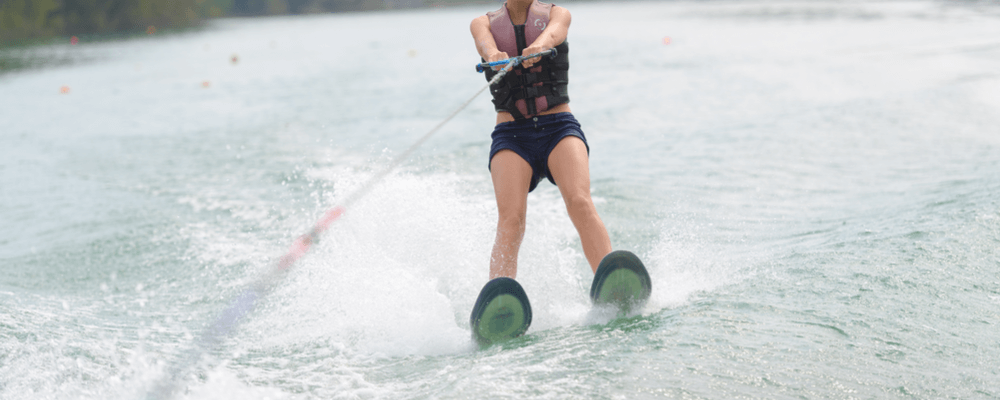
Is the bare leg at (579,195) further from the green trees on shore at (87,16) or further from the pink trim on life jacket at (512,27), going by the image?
the green trees on shore at (87,16)

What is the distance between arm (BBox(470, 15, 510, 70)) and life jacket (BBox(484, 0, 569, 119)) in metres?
0.05

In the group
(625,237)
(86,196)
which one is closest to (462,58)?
(86,196)

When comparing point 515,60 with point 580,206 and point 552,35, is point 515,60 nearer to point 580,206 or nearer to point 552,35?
point 552,35

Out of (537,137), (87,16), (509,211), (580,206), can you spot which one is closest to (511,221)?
(509,211)

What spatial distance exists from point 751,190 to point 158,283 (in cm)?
495

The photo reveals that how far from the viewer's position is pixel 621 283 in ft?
11.3

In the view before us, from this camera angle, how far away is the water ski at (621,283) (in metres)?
3.40

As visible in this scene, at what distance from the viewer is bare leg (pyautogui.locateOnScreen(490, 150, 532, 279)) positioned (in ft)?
12.0

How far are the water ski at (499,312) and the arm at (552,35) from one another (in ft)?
3.52

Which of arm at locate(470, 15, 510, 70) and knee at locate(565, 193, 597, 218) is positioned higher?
arm at locate(470, 15, 510, 70)

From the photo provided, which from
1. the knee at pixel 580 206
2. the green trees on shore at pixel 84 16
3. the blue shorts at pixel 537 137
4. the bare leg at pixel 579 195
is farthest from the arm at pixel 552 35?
the green trees on shore at pixel 84 16

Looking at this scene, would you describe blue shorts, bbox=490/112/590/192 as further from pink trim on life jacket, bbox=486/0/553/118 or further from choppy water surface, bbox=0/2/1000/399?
choppy water surface, bbox=0/2/1000/399

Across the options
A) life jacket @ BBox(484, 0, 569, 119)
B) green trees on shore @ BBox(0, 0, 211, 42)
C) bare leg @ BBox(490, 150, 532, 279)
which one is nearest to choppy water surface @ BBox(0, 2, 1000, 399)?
bare leg @ BBox(490, 150, 532, 279)

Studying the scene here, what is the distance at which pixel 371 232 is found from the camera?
525 centimetres
